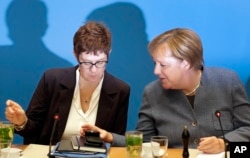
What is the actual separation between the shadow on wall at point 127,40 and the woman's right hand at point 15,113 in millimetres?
917

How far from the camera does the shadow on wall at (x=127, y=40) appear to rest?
3047 mm

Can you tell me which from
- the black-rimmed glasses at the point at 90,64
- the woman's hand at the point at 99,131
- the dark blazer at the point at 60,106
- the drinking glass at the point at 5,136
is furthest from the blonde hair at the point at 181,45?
the drinking glass at the point at 5,136

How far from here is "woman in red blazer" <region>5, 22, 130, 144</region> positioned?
2.47 metres

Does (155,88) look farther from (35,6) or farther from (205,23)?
(35,6)

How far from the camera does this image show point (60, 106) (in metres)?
2.53

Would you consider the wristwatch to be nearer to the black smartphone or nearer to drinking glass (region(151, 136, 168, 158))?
the black smartphone

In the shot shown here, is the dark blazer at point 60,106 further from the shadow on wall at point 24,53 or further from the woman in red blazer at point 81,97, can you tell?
the shadow on wall at point 24,53

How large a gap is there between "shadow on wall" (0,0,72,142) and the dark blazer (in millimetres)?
503

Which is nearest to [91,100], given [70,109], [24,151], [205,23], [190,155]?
[70,109]

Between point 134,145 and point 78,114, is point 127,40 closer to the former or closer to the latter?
point 78,114

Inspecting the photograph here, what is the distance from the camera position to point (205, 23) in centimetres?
304

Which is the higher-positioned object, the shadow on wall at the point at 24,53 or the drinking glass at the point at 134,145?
the shadow on wall at the point at 24,53

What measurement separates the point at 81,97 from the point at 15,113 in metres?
0.46

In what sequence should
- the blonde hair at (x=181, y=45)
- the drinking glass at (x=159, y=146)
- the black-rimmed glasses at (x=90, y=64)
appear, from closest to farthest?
the drinking glass at (x=159, y=146) → the blonde hair at (x=181, y=45) → the black-rimmed glasses at (x=90, y=64)
